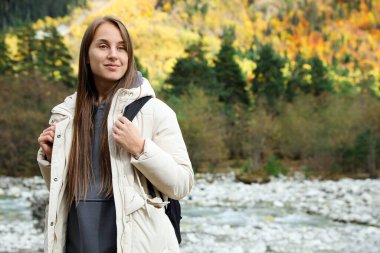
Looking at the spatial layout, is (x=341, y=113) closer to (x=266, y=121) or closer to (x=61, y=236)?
(x=266, y=121)

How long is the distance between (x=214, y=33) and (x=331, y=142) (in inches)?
1345

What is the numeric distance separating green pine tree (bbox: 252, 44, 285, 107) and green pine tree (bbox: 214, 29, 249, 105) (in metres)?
1.11

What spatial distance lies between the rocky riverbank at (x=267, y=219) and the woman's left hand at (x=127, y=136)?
6299 mm

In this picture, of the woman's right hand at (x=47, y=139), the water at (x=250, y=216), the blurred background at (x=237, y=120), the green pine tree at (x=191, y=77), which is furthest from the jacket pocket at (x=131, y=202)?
the green pine tree at (x=191, y=77)

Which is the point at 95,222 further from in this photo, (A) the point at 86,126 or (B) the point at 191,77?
(B) the point at 191,77

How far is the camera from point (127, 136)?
4.64 ft

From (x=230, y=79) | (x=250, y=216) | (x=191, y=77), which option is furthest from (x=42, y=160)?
(x=230, y=79)

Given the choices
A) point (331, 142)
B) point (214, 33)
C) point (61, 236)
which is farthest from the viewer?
point (214, 33)

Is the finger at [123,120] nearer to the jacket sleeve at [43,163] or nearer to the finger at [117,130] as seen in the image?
the finger at [117,130]

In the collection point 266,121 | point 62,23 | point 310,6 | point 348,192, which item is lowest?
point 348,192

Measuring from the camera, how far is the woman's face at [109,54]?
1.53 meters

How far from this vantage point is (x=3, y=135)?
75.6 feet

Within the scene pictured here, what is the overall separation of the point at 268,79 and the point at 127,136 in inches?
1393

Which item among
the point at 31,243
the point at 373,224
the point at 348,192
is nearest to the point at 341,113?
the point at 348,192
